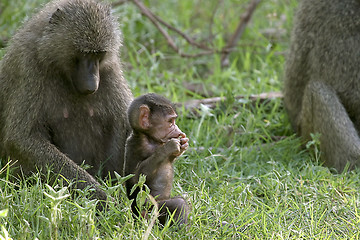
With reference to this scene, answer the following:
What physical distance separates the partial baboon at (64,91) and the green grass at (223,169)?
0.24m

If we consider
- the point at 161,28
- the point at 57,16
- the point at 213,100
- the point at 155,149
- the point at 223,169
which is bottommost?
the point at 223,169

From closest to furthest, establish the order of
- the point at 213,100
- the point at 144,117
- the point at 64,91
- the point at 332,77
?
the point at 144,117 < the point at 64,91 < the point at 332,77 < the point at 213,100

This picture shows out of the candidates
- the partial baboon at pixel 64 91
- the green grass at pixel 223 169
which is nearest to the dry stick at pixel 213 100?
the green grass at pixel 223 169

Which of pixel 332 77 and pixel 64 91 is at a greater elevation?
pixel 64 91

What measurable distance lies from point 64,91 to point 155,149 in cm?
89

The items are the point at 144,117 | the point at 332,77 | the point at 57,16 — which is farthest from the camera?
the point at 332,77

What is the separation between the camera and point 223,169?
471 cm

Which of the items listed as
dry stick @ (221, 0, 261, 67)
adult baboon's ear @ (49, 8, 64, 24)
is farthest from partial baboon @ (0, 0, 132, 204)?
dry stick @ (221, 0, 261, 67)

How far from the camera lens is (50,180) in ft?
13.0

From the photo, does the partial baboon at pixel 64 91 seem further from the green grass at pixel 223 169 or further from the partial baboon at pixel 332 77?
the partial baboon at pixel 332 77

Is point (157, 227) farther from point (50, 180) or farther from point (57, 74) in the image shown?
point (57, 74)

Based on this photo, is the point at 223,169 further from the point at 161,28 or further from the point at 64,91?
the point at 161,28

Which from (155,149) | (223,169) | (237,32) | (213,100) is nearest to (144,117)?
(155,149)

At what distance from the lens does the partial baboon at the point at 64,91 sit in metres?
3.99
